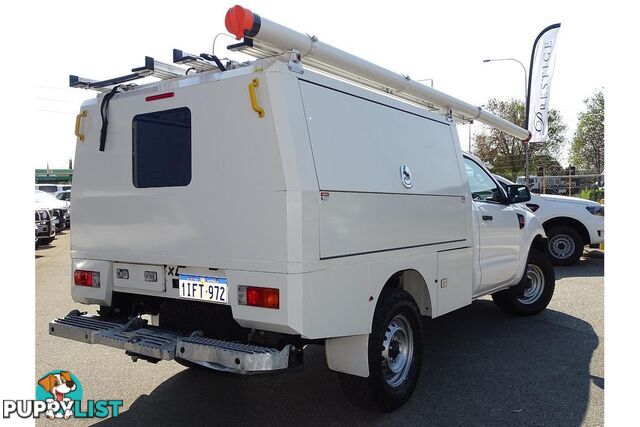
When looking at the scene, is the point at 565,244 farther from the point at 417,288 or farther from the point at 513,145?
the point at 513,145

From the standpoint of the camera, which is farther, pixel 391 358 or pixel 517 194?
pixel 517 194

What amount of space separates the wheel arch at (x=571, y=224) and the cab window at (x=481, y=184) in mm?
5869

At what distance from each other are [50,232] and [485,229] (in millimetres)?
14241

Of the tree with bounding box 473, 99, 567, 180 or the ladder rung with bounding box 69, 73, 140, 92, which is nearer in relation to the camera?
the ladder rung with bounding box 69, 73, 140, 92

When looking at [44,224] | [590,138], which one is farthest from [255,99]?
[590,138]

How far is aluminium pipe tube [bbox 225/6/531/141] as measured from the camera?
3078mm

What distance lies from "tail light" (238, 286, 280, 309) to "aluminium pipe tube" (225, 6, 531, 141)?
1539mm

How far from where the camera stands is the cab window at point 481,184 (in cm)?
590

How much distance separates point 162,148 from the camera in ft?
12.6

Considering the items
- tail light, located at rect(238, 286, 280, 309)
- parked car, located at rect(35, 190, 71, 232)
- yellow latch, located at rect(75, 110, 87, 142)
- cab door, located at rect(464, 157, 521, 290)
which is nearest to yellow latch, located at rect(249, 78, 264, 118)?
tail light, located at rect(238, 286, 280, 309)

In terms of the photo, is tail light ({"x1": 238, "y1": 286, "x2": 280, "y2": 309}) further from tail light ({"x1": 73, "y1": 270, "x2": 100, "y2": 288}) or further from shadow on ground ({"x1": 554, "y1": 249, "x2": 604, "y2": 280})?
shadow on ground ({"x1": 554, "y1": 249, "x2": 604, "y2": 280})

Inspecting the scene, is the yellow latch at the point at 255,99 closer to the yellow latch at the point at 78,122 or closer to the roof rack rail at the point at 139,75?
the roof rack rail at the point at 139,75

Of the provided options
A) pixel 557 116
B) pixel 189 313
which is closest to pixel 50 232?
pixel 189 313

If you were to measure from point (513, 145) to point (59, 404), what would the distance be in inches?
1848
